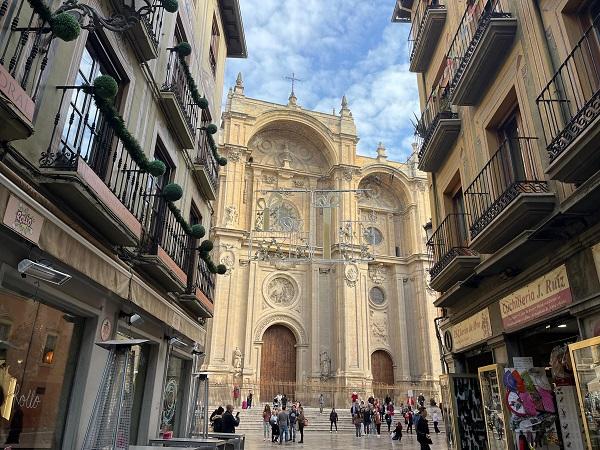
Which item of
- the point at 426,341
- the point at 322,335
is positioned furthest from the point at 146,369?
the point at 426,341

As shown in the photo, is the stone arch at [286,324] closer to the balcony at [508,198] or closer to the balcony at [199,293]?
the balcony at [199,293]

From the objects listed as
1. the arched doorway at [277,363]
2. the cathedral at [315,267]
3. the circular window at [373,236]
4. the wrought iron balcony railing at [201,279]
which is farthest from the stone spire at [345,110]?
the wrought iron balcony railing at [201,279]

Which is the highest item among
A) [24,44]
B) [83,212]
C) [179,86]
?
[179,86]

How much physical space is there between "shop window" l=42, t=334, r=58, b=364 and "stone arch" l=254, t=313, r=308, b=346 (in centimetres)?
2238

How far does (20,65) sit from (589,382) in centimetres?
640

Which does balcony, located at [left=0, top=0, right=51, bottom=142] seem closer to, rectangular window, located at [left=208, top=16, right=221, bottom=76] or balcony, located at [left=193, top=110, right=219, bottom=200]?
balcony, located at [left=193, top=110, right=219, bottom=200]

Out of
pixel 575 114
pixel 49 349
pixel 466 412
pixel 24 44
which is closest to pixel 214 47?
pixel 24 44

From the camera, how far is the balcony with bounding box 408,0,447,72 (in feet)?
34.8

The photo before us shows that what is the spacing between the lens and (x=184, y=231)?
945 cm

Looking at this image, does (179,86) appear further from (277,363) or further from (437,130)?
(277,363)

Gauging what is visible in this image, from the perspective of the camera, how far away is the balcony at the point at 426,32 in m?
10.6

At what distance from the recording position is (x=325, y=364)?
2752 cm

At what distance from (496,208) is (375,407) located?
57.7 feet

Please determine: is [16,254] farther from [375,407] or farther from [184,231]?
[375,407]
